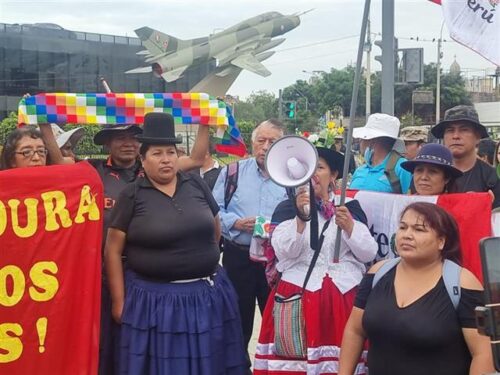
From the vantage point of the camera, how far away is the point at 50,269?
3654mm

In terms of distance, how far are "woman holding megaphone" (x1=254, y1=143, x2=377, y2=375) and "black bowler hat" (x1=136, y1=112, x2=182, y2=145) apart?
0.78 metres

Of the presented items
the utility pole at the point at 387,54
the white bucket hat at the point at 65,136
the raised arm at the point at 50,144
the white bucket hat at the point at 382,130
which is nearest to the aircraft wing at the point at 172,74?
the utility pole at the point at 387,54

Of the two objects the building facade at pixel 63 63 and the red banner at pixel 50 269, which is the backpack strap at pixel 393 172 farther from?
the building facade at pixel 63 63

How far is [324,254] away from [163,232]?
909 mm

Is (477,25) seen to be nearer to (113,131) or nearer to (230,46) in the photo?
(113,131)

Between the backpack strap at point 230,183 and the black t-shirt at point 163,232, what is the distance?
1062 mm

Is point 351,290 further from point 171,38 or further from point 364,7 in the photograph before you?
point 171,38

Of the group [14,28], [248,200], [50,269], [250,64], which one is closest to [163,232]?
[50,269]

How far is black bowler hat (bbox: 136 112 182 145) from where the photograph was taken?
12.2ft

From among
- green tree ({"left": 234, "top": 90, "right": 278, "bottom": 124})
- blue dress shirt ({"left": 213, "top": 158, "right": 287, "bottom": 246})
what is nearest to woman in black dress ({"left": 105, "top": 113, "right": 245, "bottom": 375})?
blue dress shirt ({"left": 213, "top": 158, "right": 287, "bottom": 246})

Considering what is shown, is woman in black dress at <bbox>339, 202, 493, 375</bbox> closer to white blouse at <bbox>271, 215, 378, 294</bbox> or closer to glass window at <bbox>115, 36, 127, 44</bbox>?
white blouse at <bbox>271, 215, 378, 294</bbox>

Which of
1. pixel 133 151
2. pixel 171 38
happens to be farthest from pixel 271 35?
pixel 133 151

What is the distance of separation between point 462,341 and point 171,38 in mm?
42675

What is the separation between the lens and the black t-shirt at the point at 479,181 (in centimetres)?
404
